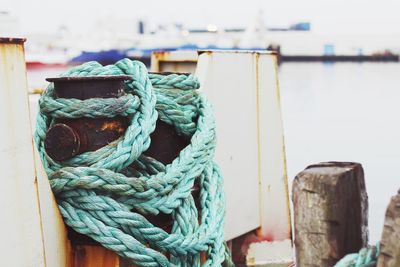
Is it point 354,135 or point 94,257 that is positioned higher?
point 94,257

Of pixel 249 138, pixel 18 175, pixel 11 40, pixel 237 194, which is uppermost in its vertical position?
pixel 11 40

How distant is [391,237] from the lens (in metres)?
1.49

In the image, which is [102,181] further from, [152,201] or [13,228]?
[13,228]

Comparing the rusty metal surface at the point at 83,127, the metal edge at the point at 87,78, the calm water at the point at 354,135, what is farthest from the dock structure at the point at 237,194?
the calm water at the point at 354,135

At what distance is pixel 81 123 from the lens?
2.32 metres

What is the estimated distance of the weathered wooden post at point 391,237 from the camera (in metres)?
1.46

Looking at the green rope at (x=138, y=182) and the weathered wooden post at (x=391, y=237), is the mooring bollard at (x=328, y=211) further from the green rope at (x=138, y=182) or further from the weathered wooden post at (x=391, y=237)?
the green rope at (x=138, y=182)

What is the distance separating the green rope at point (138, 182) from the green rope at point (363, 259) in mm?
795

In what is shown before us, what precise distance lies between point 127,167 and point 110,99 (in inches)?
10.4

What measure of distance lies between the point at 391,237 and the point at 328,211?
245 mm

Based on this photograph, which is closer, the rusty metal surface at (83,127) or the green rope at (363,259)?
the green rope at (363,259)

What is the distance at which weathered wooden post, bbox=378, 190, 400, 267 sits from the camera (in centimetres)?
146

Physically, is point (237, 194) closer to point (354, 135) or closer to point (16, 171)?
point (16, 171)

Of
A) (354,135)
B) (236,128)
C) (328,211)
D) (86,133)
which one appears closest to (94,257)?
(86,133)
